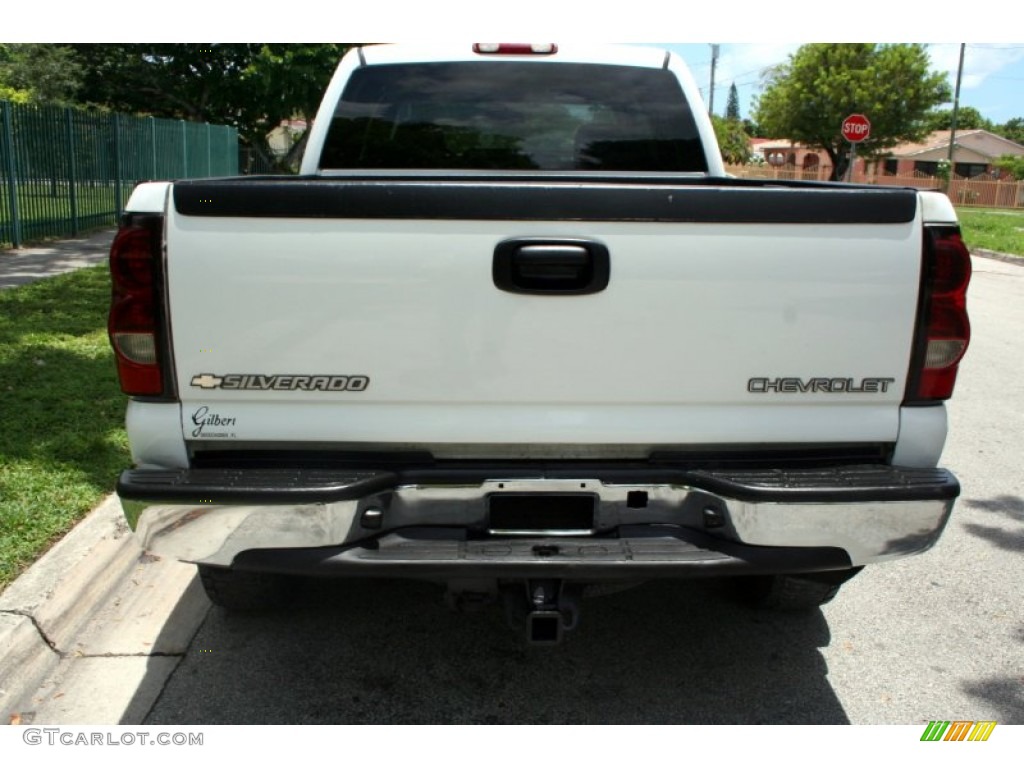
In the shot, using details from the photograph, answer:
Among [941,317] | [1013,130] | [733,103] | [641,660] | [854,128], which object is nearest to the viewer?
[941,317]

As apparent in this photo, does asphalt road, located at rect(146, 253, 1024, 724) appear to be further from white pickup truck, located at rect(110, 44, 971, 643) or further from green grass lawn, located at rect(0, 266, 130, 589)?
green grass lawn, located at rect(0, 266, 130, 589)

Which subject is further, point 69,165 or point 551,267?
point 69,165

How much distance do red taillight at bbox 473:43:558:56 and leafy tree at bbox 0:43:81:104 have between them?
118ft

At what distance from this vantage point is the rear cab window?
4676mm

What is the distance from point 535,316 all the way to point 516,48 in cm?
257

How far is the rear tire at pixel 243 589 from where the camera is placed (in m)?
3.39

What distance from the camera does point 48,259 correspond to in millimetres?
12562

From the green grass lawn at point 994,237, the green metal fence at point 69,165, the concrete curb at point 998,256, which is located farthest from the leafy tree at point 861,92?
the green metal fence at point 69,165

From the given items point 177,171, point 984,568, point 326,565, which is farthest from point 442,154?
point 177,171

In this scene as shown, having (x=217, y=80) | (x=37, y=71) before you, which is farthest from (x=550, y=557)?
(x=37, y=71)

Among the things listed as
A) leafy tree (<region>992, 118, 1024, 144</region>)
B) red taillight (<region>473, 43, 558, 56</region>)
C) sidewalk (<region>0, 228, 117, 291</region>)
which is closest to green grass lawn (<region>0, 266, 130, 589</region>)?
sidewalk (<region>0, 228, 117, 291</region>)

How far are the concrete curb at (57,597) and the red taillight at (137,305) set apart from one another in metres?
1.18

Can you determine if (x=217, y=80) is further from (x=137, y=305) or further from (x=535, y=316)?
(x=535, y=316)

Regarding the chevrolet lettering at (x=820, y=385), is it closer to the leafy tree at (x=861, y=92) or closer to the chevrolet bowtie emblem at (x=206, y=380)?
the chevrolet bowtie emblem at (x=206, y=380)
